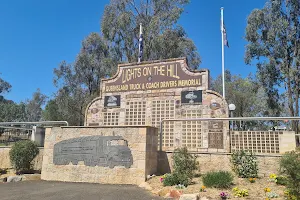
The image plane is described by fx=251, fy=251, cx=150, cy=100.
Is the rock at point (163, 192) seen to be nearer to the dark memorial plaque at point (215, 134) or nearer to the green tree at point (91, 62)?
the dark memorial plaque at point (215, 134)

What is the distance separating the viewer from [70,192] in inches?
290

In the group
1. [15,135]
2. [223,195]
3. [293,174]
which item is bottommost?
[223,195]

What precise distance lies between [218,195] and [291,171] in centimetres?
177

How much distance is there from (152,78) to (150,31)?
9.11 meters

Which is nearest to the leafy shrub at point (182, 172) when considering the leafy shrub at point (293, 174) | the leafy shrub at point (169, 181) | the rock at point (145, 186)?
the leafy shrub at point (169, 181)

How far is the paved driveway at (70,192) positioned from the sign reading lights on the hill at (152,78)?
22.5 ft

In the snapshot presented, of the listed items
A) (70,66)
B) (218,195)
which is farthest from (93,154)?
(70,66)

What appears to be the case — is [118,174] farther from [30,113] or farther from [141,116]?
[30,113]

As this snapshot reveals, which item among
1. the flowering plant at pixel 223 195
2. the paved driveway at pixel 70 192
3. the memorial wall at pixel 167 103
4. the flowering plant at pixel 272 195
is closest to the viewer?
the flowering plant at pixel 272 195

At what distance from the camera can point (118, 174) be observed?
8.80m

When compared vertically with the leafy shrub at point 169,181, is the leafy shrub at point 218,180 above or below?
above

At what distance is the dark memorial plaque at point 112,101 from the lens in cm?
1472

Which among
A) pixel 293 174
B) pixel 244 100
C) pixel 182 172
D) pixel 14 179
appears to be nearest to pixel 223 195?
pixel 293 174

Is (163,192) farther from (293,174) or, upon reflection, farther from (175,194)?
(293,174)
